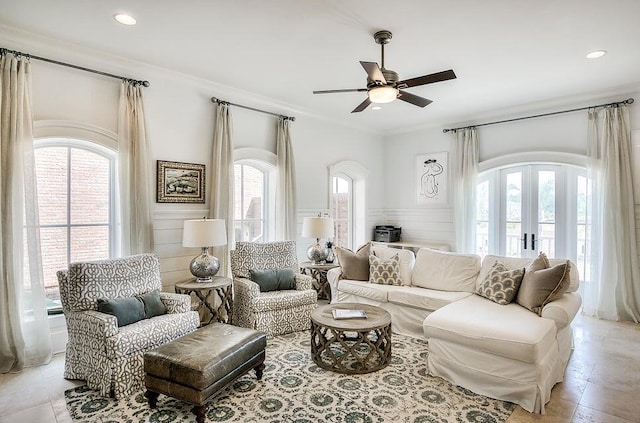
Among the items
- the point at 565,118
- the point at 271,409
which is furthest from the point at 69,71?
the point at 565,118

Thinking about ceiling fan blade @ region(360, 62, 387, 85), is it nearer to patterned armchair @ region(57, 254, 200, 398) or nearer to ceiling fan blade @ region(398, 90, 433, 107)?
ceiling fan blade @ region(398, 90, 433, 107)

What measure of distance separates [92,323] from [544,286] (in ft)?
12.5

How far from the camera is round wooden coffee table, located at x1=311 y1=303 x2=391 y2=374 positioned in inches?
125

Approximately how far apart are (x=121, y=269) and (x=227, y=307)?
1.27 m

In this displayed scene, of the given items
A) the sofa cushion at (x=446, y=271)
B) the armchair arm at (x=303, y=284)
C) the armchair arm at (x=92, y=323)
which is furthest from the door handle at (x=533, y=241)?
the armchair arm at (x=92, y=323)

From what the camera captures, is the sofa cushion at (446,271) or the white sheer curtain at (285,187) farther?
the white sheer curtain at (285,187)

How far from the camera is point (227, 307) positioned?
13.7 feet

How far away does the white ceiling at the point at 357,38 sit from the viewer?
288cm

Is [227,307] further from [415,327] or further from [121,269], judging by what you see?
[415,327]

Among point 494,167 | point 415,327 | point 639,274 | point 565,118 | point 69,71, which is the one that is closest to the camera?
point 69,71

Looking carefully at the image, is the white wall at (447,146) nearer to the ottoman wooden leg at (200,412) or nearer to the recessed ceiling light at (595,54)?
the recessed ceiling light at (595,54)

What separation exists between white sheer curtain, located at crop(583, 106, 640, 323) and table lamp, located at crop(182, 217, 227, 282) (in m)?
4.88

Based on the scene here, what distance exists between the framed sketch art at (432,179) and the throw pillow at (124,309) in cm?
509

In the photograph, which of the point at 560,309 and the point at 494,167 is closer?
the point at 560,309
